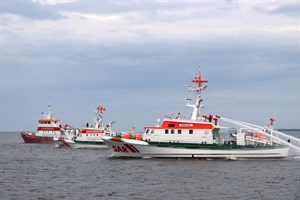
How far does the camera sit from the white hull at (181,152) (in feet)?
179

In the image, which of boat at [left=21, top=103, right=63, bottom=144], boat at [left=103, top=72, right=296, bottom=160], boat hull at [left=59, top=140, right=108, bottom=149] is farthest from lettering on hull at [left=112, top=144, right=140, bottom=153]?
boat at [left=21, top=103, right=63, bottom=144]

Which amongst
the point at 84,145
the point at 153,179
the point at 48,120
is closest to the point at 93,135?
the point at 84,145

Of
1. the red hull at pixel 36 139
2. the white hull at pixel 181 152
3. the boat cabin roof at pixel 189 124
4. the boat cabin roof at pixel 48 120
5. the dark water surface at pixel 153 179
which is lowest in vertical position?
the dark water surface at pixel 153 179

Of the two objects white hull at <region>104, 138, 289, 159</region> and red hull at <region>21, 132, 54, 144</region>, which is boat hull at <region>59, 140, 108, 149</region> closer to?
red hull at <region>21, 132, 54, 144</region>

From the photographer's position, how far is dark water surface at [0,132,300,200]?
116 ft

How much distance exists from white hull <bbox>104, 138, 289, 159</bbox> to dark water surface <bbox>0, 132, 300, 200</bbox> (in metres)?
0.84

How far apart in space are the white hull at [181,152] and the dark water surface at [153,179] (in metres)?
0.84

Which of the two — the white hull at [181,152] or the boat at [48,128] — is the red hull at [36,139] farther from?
the white hull at [181,152]

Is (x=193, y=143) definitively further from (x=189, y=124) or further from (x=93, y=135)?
(x=93, y=135)

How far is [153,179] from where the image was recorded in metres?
Result: 42.3

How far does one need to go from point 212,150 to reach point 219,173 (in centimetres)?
895

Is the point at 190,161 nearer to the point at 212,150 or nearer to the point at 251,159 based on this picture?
the point at 212,150

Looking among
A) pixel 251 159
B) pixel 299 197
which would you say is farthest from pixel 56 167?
pixel 299 197

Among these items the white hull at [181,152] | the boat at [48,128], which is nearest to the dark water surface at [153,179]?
the white hull at [181,152]
